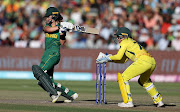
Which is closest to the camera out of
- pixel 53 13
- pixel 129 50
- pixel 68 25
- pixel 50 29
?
pixel 129 50

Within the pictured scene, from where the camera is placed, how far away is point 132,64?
9039mm

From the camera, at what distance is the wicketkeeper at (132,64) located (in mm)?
8906

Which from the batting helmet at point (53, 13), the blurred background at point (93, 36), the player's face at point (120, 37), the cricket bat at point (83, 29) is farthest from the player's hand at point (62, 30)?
the blurred background at point (93, 36)

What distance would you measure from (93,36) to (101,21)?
3.93ft

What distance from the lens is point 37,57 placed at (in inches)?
808

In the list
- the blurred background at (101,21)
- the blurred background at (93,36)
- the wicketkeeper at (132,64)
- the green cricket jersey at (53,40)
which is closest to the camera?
the wicketkeeper at (132,64)

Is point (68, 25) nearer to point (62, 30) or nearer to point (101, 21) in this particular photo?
point (62, 30)

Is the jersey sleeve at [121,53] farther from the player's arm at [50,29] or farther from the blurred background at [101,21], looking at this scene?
the blurred background at [101,21]

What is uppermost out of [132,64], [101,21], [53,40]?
[101,21]

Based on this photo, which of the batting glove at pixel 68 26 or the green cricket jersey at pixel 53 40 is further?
the green cricket jersey at pixel 53 40

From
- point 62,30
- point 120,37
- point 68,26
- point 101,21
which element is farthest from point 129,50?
point 101,21

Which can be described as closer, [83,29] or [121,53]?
[121,53]

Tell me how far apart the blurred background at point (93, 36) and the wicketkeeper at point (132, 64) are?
10130mm

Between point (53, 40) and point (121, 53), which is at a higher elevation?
point (53, 40)
